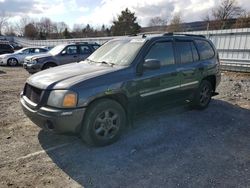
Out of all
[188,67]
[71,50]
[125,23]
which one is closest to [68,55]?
[71,50]

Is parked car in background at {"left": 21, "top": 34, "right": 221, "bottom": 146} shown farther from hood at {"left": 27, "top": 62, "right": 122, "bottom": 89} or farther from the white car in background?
the white car in background

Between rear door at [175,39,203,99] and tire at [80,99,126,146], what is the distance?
5.80ft

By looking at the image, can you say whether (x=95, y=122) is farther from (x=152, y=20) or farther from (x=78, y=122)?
(x=152, y=20)

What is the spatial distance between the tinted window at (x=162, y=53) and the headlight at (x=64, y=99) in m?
1.67

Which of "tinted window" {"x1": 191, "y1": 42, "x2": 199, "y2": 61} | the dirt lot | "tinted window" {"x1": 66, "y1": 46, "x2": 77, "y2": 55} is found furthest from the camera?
"tinted window" {"x1": 66, "y1": 46, "x2": 77, "y2": 55}

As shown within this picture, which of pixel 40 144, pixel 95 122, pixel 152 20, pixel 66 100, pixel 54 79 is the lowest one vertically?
pixel 40 144

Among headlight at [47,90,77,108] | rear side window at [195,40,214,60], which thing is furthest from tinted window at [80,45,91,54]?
headlight at [47,90,77,108]

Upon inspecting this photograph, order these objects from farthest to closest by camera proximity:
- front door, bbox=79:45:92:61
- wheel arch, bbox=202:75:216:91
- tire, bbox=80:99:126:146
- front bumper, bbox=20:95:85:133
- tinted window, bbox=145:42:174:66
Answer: front door, bbox=79:45:92:61 → wheel arch, bbox=202:75:216:91 → tinted window, bbox=145:42:174:66 → tire, bbox=80:99:126:146 → front bumper, bbox=20:95:85:133

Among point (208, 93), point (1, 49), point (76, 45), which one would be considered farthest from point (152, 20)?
point (208, 93)

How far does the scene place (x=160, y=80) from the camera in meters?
4.88

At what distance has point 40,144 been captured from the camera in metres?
4.45

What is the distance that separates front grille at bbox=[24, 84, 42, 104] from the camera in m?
4.05

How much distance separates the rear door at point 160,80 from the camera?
15.2 ft

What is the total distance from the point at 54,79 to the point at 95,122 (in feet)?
3.15
